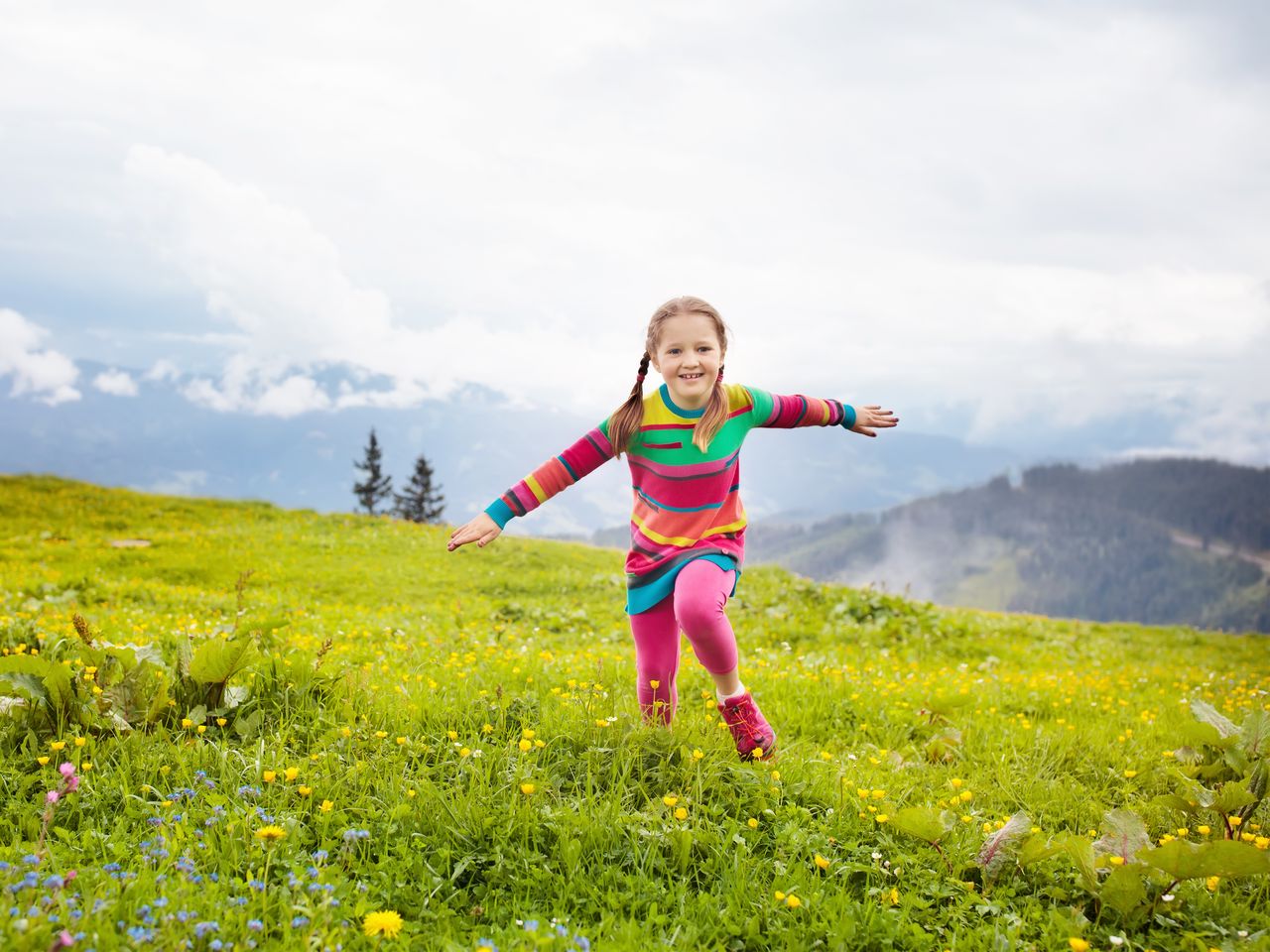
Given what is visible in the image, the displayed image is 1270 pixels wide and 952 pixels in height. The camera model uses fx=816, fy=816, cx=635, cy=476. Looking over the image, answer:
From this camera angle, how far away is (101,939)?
8.70 feet

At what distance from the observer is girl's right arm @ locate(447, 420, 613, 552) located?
468 cm

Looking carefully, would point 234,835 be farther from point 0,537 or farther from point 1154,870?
point 0,537

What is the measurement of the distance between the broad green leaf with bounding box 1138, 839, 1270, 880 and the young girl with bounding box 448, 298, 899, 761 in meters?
1.93

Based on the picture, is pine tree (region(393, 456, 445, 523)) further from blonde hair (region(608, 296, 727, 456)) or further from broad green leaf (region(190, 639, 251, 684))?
blonde hair (region(608, 296, 727, 456))

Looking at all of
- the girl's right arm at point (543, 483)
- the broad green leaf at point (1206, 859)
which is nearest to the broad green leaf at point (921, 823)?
the broad green leaf at point (1206, 859)

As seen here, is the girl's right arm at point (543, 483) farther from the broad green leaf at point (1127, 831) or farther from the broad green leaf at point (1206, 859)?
the broad green leaf at point (1206, 859)

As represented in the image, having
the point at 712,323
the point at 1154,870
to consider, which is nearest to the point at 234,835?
the point at 712,323

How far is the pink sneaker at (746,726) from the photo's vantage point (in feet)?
15.3

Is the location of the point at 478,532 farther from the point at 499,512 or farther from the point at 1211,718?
the point at 1211,718

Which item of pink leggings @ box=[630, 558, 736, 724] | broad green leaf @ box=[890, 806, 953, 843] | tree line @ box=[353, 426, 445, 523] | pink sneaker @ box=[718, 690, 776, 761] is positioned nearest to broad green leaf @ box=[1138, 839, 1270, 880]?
broad green leaf @ box=[890, 806, 953, 843]

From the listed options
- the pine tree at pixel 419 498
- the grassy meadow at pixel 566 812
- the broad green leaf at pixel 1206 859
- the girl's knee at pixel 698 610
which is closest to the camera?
the grassy meadow at pixel 566 812

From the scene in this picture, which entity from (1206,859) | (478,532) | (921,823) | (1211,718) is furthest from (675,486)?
(1211,718)

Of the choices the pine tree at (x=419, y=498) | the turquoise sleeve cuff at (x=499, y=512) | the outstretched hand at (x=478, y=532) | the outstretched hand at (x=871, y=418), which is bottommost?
the pine tree at (x=419, y=498)

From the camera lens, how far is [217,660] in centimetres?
461
